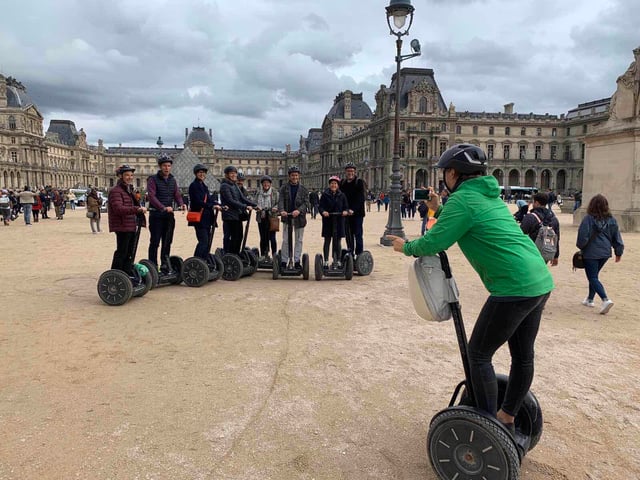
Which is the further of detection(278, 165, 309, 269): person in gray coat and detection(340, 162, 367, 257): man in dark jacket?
detection(340, 162, 367, 257): man in dark jacket

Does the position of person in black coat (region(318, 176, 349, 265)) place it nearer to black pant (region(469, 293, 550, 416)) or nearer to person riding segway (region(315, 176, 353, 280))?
person riding segway (region(315, 176, 353, 280))

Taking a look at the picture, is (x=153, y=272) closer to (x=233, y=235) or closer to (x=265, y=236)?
(x=233, y=235)

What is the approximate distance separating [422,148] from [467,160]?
7950cm

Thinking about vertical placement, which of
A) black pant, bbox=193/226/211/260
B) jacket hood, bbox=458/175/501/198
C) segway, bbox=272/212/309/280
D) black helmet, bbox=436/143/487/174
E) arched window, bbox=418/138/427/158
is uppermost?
arched window, bbox=418/138/427/158

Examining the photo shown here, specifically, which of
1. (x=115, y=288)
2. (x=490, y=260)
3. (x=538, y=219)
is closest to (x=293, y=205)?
(x=115, y=288)

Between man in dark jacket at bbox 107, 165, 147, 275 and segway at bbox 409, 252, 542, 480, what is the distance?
17.7 ft

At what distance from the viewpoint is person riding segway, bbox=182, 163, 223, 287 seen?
817 centimetres

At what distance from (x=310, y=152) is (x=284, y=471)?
13556cm

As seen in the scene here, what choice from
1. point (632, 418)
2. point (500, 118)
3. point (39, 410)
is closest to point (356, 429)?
point (632, 418)

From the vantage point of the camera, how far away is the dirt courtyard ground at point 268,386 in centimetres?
304

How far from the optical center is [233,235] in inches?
363

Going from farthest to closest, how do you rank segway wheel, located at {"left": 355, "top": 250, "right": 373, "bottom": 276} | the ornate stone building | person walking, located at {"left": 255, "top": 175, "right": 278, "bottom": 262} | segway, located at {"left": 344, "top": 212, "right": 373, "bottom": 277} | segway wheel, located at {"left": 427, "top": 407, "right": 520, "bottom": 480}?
the ornate stone building
segway wheel, located at {"left": 355, "top": 250, "right": 373, "bottom": 276}
segway, located at {"left": 344, "top": 212, "right": 373, "bottom": 277}
person walking, located at {"left": 255, "top": 175, "right": 278, "bottom": 262}
segway wheel, located at {"left": 427, "top": 407, "right": 520, "bottom": 480}

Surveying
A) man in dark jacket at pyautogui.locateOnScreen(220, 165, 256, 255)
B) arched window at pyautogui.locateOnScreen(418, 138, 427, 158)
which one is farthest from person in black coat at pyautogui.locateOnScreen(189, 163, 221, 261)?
arched window at pyautogui.locateOnScreen(418, 138, 427, 158)

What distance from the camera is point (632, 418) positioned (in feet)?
11.9
